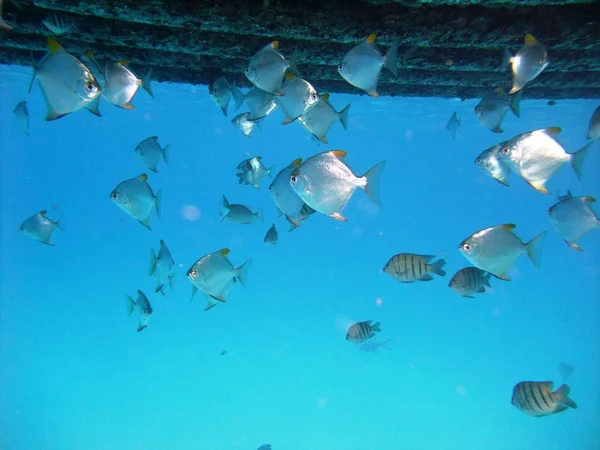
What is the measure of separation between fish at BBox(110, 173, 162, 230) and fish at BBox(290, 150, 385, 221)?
2.42 meters

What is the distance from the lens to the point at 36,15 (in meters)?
7.48

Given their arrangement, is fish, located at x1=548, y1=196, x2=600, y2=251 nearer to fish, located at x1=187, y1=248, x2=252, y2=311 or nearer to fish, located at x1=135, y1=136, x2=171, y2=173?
fish, located at x1=187, y1=248, x2=252, y2=311

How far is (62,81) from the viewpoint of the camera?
367cm

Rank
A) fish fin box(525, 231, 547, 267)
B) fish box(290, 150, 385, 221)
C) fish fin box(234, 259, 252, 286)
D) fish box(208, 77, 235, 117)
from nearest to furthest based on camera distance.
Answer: fish box(290, 150, 385, 221)
fish fin box(525, 231, 547, 267)
fish fin box(234, 259, 252, 286)
fish box(208, 77, 235, 117)

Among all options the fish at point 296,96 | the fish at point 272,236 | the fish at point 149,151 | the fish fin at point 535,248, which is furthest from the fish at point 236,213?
the fish fin at point 535,248

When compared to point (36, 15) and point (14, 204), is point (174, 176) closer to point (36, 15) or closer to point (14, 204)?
point (14, 204)

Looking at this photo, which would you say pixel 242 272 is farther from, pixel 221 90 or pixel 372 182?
pixel 221 90

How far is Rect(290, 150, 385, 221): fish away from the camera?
12.6ft

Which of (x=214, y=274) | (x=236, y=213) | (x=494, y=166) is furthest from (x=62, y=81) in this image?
(x=494, y=166)

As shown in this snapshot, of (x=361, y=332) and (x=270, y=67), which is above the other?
(x=270, y=67)

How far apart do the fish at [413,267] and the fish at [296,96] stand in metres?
2.44

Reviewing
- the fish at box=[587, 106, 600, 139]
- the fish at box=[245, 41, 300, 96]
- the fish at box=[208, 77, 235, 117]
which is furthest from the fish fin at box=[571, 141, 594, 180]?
the fish at box=[208, 77, 235, 117]

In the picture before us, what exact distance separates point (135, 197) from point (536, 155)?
16.1ft

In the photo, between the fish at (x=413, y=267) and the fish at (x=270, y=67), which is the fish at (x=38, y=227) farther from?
the fish at (x=413, y=267)
